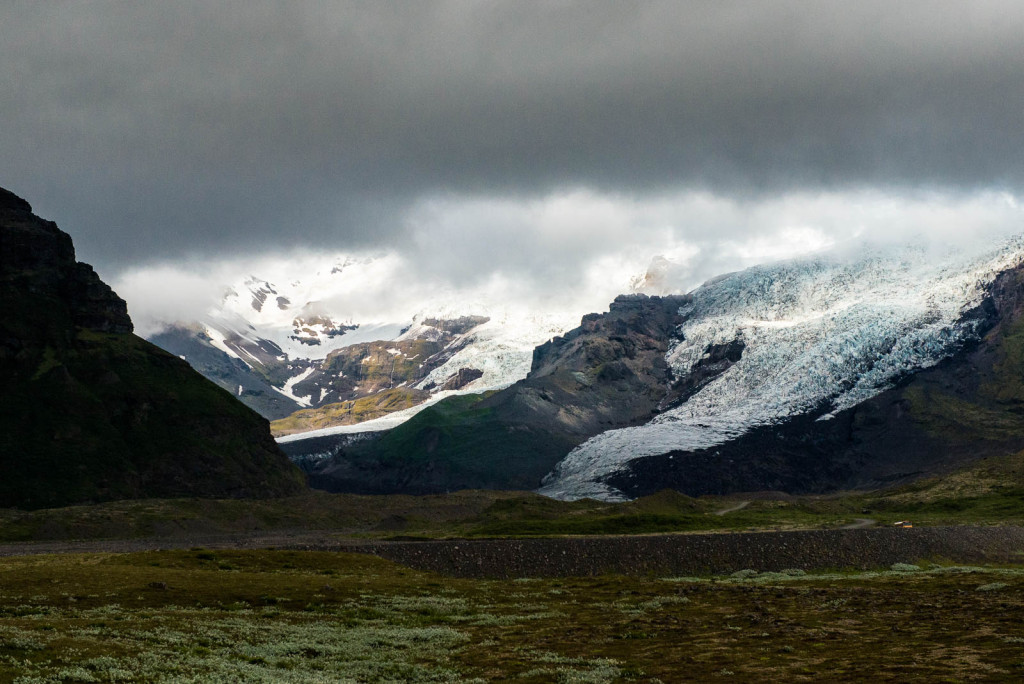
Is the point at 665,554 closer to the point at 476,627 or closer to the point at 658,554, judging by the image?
the point at 658,554

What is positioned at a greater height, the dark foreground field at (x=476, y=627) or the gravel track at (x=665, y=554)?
the dark foreground field at (x=476, y=627)

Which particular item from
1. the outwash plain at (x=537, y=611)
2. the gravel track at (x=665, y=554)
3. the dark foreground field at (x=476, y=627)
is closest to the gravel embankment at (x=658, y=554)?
the gravel track at (x=665, y=554)

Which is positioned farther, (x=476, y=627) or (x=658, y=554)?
(x=658, y=554)

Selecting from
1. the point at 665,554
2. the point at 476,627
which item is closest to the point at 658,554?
the point at 665,554

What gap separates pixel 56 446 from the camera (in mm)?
199750

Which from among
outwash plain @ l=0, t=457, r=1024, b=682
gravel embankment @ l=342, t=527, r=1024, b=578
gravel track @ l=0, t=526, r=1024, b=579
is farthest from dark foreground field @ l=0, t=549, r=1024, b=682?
gravel track @ l=0, t=526, r=1024, b=579

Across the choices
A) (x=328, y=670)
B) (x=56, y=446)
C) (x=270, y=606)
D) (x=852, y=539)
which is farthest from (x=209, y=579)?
(x=56, y=446)

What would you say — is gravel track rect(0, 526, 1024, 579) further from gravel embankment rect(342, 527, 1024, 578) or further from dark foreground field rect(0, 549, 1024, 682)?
dark foreground field rect(0, 549, 1024, 682)

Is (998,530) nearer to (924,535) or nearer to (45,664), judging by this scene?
(924,535)

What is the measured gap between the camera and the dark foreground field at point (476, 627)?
121 feet

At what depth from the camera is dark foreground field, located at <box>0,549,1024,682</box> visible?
36.8 m

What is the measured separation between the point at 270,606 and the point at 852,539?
3080 inches

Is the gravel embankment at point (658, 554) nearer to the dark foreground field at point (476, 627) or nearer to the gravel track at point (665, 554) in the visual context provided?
the gravel track at point (665, 554)

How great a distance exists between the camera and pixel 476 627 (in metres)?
58.0
